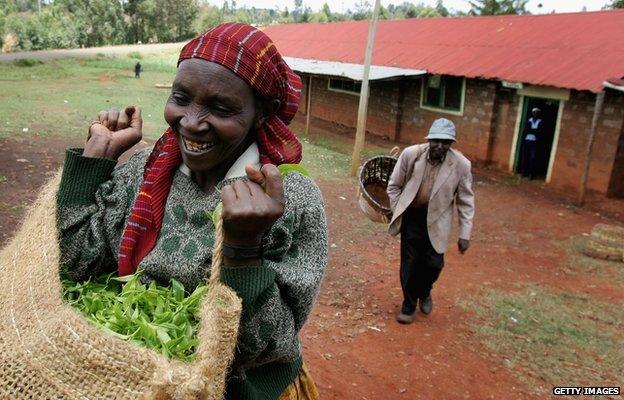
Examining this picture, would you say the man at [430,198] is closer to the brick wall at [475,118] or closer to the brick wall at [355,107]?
the brick wall at [475,118]

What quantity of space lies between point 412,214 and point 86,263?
3706mm

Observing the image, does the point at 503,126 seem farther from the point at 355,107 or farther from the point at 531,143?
the point at 355,107

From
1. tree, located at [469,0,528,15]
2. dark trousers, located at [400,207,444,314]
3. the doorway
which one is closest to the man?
dark trousers, located at [400,207,444,314]

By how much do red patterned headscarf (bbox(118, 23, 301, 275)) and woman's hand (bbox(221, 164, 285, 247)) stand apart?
0.34m

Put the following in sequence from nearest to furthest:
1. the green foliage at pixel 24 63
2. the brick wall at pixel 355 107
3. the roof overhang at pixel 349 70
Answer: the roof overhang at pixel 349 70 < the brick wall at pixel 355 107 < the green foliage at pixel 24 63

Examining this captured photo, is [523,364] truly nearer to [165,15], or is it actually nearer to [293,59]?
[293,59]

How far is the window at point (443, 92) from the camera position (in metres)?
13.4

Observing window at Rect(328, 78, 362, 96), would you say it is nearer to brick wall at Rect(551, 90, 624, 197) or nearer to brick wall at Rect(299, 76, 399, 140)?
brick wall at Rect(299, 76, 399, 140)

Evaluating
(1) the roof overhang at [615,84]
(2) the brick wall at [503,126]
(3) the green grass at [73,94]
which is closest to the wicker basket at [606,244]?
(1) the roof overhang at [615,84]

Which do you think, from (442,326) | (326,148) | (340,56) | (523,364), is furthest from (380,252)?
(340,56)

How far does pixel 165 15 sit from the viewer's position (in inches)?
1983

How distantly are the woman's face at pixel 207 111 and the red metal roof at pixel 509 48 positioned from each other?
965 cm

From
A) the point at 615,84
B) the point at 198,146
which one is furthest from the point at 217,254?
→ the point at 615,84

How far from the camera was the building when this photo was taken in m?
10.3
